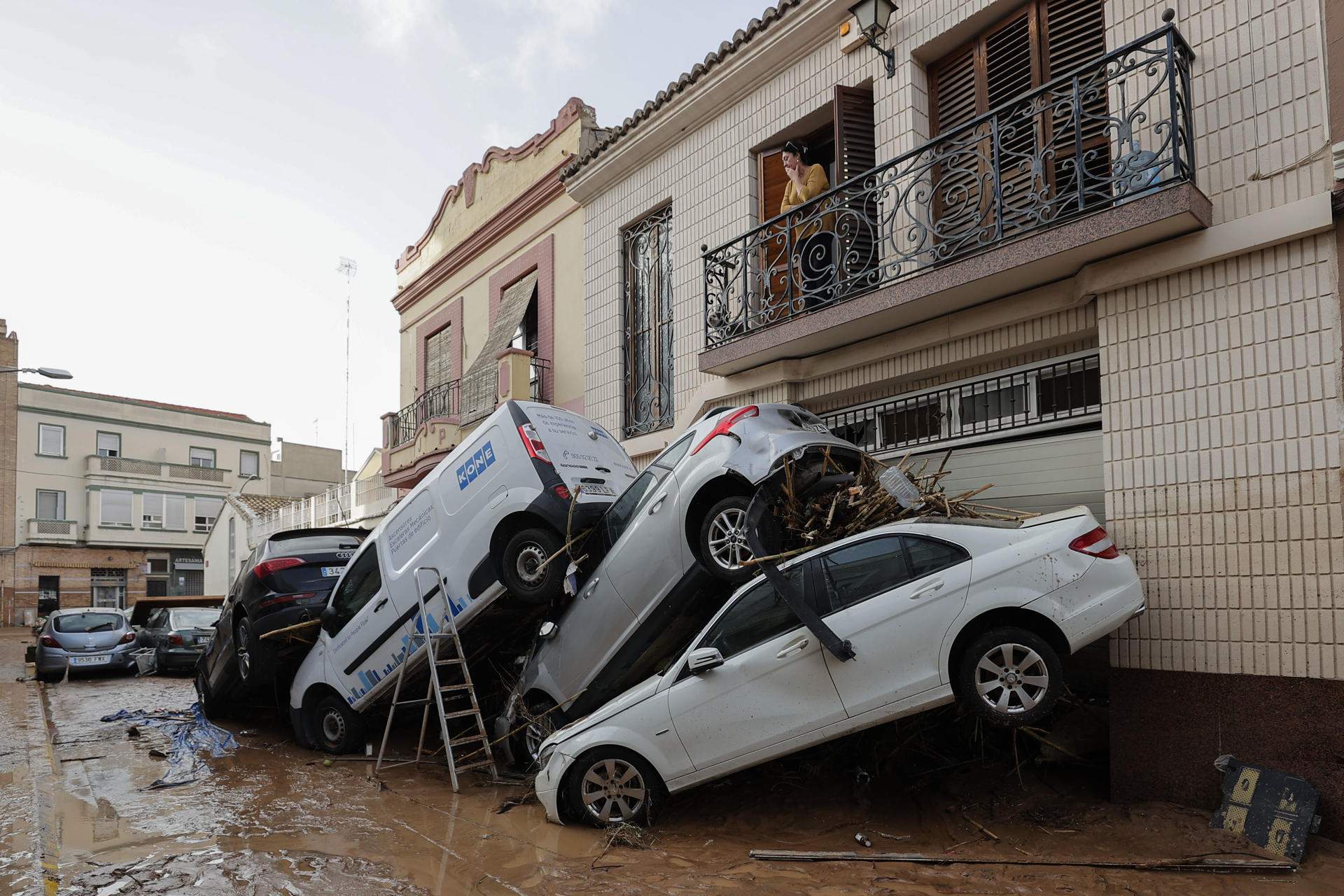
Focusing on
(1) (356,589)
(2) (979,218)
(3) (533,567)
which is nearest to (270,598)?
(1) (356,589)

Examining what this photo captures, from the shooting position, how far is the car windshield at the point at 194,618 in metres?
19.2

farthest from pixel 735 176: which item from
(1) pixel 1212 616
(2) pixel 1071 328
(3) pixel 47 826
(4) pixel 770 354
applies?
(3) pixel 47 826

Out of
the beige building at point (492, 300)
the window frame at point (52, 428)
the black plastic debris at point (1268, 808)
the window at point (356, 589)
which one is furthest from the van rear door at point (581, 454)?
the window frame at point (52, 428)

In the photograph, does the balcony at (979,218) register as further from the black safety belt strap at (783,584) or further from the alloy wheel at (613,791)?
the alloy wheel at (613,791)

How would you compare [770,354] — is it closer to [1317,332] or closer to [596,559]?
[596,559]

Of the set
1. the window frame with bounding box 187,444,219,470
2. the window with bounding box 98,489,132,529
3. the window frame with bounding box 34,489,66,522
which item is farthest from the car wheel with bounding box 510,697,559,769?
the window frame with bounding box 187,444,219,470

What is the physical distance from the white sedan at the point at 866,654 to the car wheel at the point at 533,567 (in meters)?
1.61

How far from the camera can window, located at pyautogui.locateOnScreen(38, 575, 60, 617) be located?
1612 inches

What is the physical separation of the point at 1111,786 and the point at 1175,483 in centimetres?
216

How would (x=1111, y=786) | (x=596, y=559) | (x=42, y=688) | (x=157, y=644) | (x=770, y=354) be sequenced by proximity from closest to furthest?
(x=1111, y=786) → (x=596, y=559) → (x=770, y=354) → (x=42, y=688) → (x=157, y=644)

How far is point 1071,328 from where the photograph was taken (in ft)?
25.1

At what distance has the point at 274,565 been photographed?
10805 mm

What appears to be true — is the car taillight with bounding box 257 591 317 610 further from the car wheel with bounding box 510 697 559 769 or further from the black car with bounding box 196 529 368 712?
the car wheel with bounding box 510 697 559 769

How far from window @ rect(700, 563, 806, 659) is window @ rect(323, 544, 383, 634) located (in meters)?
4.26
